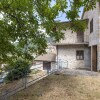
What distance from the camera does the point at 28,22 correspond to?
7.12 metres

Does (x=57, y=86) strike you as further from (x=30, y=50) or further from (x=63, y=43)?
(x=63, y=43)

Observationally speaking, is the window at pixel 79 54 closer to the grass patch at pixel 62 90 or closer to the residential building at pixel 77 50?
the residential building at pixel 77 50

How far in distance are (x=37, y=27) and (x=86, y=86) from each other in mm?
5376

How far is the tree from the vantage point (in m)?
6.52

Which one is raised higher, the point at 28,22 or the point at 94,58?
the point at 28,22

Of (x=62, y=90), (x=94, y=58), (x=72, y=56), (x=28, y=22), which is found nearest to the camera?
(x=28, y=22)

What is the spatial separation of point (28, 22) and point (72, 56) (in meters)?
17.5

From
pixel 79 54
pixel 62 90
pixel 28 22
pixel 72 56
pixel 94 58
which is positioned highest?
pixel 28 22

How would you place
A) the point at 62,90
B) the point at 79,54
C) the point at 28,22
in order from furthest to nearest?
the point at 79,54
the point at 62,90
the point at 28,22

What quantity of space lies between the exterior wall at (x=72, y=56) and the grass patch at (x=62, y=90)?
36.7 feet

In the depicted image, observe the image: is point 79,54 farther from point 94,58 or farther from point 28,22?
point 28,22

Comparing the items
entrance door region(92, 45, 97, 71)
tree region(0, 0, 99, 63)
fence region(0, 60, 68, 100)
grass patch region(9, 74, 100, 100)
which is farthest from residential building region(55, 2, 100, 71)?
tree region(0, 0, 99, 63)

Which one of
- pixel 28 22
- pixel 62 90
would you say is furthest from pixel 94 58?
pixel 28 22

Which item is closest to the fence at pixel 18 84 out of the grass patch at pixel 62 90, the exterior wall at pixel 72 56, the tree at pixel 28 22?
the grass patch at pixel 62 90
